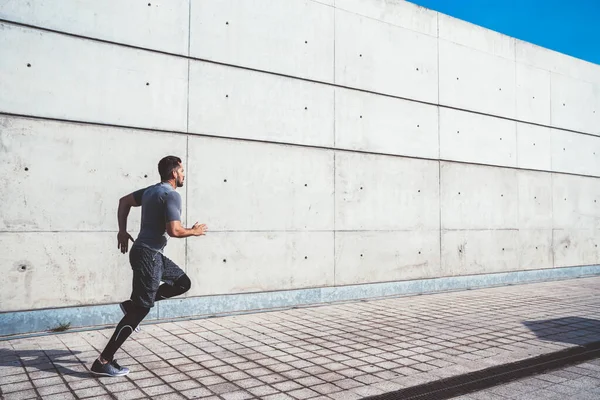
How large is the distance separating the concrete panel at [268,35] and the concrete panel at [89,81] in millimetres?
616

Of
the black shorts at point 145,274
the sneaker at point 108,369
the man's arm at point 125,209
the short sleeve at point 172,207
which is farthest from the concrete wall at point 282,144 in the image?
the short sleeve at point 172,207

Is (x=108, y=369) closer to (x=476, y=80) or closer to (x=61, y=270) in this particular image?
(x=61, y=270)

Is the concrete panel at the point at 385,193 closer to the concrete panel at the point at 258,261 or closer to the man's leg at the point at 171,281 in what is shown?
the concrete panel at the point at 258,261

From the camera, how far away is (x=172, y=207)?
3.93m

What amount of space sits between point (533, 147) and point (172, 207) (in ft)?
28.9

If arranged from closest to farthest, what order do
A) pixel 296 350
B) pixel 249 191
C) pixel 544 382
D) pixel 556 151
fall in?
pixel 544 382 < pixel 296 350 < pixel 249 191 < pixel 556 151

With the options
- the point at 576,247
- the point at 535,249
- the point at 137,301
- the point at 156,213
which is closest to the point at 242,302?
the point at 137,301

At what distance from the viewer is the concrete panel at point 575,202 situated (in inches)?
421

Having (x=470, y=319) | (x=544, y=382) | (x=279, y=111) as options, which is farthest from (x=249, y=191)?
(x=544, y=382)

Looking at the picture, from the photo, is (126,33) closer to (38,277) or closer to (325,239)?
(38,277)

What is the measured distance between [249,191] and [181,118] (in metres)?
1.33

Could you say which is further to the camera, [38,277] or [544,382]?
[38,277]

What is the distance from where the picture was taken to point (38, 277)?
18.0ft

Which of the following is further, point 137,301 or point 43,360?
point 43,360
